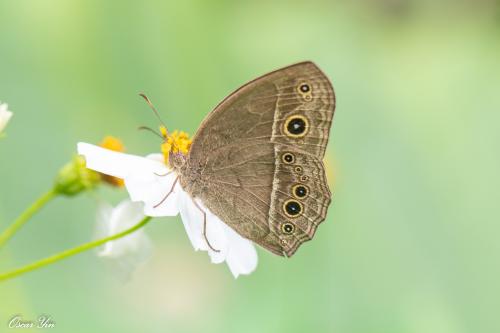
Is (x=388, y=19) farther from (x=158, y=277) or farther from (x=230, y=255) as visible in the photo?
(x=230, y=255)

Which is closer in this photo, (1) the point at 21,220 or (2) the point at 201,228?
(1) the point at 21,220

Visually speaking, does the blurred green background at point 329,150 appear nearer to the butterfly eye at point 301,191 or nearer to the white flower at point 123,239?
the white flower at point 123,239

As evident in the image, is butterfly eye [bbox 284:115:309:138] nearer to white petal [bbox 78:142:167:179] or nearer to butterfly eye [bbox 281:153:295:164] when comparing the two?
butterfly eye [bbox 281:153:295:164]

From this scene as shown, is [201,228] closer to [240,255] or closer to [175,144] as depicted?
[240,255]

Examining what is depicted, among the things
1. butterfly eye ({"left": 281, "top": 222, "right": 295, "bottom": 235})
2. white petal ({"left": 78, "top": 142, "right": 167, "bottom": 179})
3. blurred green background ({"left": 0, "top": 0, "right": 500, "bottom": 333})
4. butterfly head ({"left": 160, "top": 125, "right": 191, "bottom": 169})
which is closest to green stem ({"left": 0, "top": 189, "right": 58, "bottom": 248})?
white petal ({"left": 78, "top": 142, "right": 167, "bottom": 179})

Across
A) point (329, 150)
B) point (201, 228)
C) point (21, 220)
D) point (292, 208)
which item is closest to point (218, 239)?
point (201, 228)
